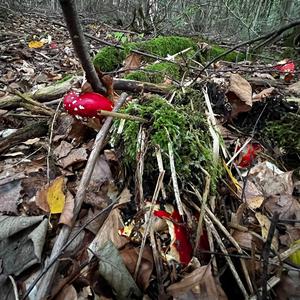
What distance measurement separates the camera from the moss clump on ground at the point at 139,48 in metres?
3.30

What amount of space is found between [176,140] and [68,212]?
22.4 inches

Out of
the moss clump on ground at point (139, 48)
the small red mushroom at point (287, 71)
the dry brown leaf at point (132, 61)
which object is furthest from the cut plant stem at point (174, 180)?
the moss clump on ground at point (139, 48)

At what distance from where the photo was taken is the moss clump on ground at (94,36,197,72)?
330cm

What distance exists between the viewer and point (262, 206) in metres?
1.34

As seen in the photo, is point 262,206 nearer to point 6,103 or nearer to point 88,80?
point 88,80

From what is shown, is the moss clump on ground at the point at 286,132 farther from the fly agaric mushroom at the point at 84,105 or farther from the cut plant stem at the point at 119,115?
the fly agaric mushroom at the point at 84,105

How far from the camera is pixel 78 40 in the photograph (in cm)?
147

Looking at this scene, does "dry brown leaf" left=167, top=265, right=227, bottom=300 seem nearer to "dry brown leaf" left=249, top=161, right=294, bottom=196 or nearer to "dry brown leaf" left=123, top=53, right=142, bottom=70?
"dry brown leaf" left=249, top=161, right=294, bottom=196

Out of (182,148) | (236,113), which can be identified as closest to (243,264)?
(182,148)

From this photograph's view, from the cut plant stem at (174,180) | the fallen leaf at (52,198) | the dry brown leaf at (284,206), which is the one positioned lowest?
the dry brown leaf at (284,206)

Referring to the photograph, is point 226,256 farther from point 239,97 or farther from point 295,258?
point 239,97

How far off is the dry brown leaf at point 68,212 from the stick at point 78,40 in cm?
71

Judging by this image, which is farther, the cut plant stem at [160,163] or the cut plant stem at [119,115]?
the cut plant stem at [119,115]

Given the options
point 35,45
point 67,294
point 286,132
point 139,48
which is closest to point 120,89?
point 286,132
